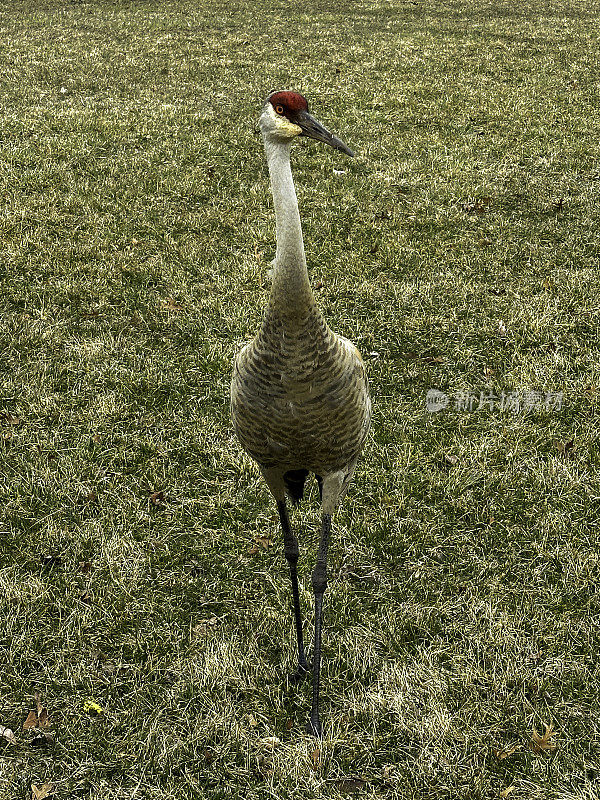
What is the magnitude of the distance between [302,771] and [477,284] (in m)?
5.82

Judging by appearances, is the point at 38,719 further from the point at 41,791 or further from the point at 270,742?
Answer: the point at 270,742

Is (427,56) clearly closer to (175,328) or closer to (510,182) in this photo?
(510,182)

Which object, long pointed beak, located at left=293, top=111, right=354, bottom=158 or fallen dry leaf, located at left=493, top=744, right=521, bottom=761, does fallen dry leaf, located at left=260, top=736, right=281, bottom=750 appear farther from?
long pointed beak, located at left=293, top=111, right=354, bottom=158

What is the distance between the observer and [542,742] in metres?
3.59

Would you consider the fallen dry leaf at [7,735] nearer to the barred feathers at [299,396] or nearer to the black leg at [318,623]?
the black leg at [318,623]

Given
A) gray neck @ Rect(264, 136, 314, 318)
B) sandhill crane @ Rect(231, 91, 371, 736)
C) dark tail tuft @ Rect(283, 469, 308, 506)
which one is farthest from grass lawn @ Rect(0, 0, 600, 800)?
gray neck @ Rect(264, 136, 314, 318)

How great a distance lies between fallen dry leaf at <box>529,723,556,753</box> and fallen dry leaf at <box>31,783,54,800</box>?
8.70 feet

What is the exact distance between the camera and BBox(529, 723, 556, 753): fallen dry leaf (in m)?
3.58

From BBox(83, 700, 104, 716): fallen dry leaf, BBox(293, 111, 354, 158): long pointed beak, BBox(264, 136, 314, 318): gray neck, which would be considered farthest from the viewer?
BBox(83, 700, 104, 716): fallen dry leaf

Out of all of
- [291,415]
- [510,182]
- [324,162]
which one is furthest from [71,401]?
[510,182]

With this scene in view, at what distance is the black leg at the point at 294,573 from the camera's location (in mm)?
3875

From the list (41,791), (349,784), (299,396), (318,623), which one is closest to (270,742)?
(349,784)

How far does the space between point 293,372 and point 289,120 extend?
119 centimetres

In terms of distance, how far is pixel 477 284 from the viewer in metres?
7.75
